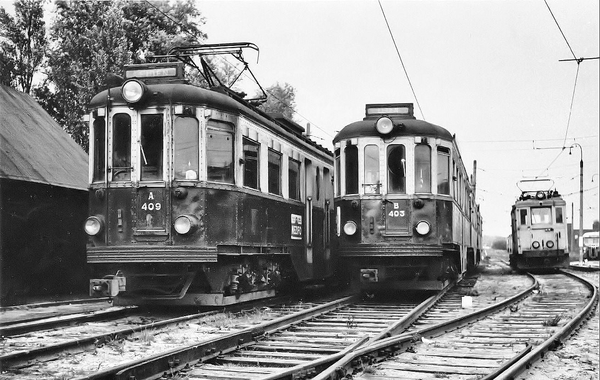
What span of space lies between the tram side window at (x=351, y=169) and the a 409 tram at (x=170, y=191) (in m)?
2.17

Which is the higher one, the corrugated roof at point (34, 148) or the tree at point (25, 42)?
the tree at point (25, 42)

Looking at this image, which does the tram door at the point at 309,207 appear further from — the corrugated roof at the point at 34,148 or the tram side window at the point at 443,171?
the corrugated roof at the point at 34,148

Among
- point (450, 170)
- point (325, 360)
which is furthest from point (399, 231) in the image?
point (325, 360)

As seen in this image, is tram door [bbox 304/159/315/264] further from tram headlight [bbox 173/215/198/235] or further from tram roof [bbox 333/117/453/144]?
tram headlight [bbox 173/215/198/235]

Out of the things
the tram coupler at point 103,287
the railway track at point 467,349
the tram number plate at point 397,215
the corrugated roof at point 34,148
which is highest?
the corrugated roof at point 34,148

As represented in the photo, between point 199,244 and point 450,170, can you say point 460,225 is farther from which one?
point 199,244

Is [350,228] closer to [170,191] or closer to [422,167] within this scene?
[422,167]

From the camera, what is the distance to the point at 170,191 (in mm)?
10117

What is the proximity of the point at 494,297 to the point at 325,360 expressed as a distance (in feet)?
29.6

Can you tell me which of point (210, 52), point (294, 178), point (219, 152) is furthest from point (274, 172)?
point (210, 52)

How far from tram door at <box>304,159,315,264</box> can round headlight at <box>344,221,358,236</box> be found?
155 centimetres

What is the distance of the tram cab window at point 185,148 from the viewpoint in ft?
33.3

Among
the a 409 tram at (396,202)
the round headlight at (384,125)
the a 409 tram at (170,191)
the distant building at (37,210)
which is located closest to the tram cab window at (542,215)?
the a 409 tram at (396,202)

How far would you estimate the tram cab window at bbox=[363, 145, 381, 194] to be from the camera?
12578 mm
